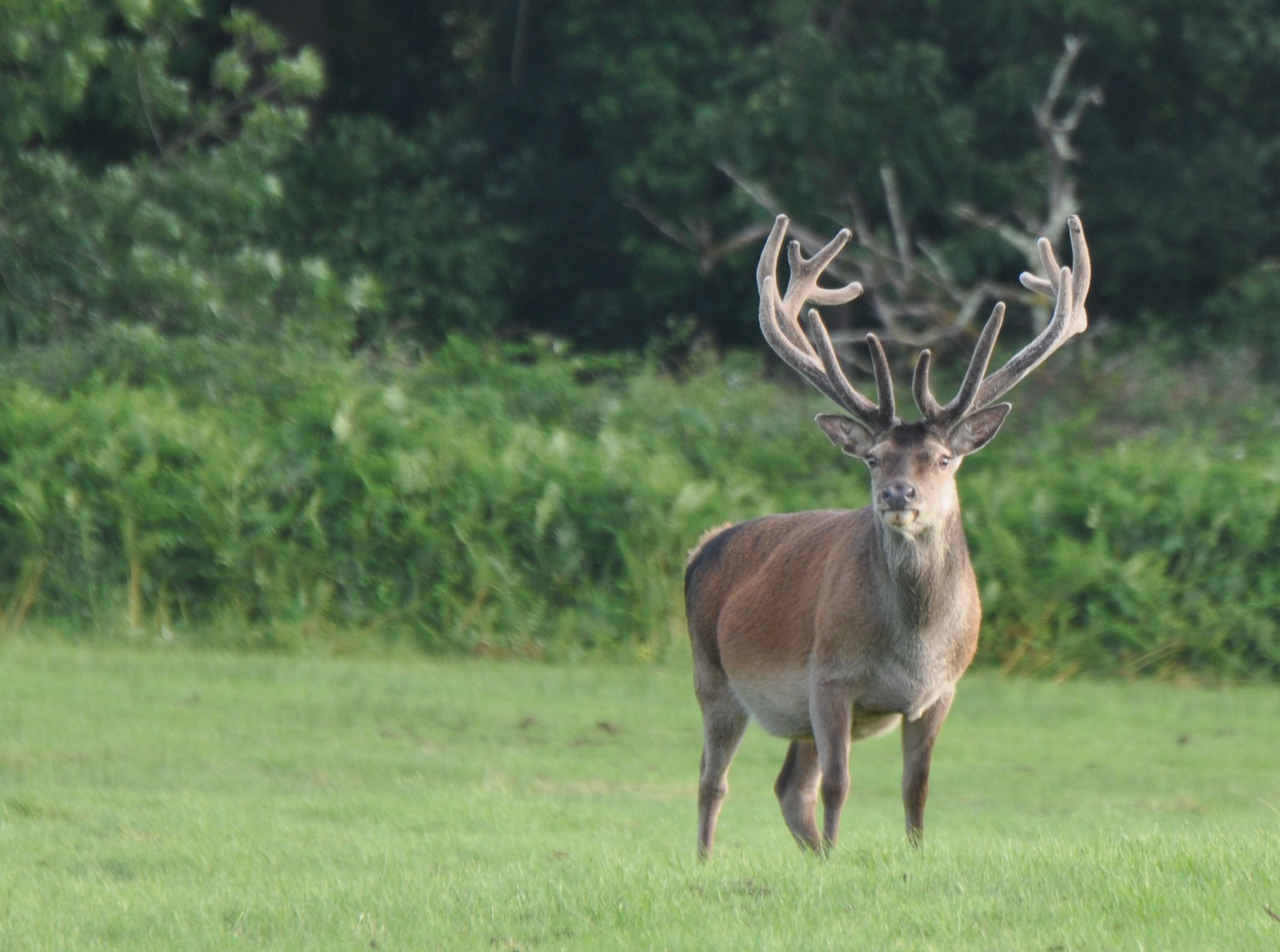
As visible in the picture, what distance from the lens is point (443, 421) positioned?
16828mm

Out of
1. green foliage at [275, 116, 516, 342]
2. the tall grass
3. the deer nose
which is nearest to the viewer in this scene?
the deer nose

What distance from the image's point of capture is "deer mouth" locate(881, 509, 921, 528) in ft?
24.3

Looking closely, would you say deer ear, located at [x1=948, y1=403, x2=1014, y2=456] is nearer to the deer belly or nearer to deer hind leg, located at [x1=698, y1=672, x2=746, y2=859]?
the deer belly

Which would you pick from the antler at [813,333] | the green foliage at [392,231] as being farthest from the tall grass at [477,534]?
the green foliage at [392,231]

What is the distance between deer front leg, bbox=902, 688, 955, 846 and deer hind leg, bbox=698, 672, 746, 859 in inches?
35.2

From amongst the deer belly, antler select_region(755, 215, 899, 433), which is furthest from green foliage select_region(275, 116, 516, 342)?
the deer belly

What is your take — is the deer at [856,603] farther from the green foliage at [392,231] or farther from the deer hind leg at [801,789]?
the green foliage at [392,231]

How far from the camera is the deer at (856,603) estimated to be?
764cm

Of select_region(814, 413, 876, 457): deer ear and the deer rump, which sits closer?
the deer rump

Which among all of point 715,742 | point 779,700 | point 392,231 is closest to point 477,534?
point 715,742

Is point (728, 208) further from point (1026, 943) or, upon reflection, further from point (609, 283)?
point (1026, 943)

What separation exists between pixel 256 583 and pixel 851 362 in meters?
8.17

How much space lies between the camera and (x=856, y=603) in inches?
306

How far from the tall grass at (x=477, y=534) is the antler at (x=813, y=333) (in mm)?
6569
